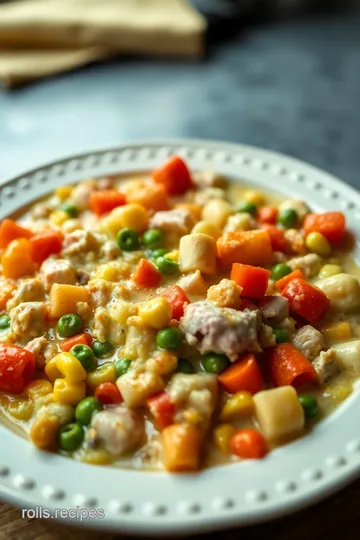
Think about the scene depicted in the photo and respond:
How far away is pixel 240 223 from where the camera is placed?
387cm

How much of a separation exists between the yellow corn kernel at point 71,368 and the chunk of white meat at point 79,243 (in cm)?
85

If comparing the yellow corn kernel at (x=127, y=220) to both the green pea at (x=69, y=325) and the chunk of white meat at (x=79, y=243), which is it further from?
the green pea at (x=69, y=325)

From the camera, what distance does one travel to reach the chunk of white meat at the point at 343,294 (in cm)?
344

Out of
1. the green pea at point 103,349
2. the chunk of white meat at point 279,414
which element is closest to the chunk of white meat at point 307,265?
the chunk of white meat at point 279,414

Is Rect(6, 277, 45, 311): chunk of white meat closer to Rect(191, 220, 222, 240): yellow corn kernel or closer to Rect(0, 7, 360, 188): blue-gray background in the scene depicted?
Rect(191, 220, 222, 240): yellow corn kernel

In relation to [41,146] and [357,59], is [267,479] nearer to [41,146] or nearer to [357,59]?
[41,146]

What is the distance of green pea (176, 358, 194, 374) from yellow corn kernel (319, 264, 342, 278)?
105cm

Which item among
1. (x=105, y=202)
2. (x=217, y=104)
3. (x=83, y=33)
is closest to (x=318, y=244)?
(x=105, y=202)

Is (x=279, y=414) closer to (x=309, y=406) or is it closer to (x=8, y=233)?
(x=309, y=406)

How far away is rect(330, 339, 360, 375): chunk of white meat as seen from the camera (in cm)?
314

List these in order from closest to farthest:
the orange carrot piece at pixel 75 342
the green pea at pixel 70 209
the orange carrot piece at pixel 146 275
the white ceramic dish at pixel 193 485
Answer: the white ceramic dish at pixel 193 485, the orange carrot piece at pixel 75 342, the orange carrot piece at pixel 146 275, the green pea at pixel 70 209

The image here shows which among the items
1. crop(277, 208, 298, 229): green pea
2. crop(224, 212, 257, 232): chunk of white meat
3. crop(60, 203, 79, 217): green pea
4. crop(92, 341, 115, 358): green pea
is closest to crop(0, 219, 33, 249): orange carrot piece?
crop(60, 203, 79, 217): green pea

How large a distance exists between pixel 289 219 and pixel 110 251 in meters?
1.11

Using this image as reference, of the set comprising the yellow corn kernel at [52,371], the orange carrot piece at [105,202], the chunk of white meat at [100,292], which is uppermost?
the orange carrot piece at [105,202]
